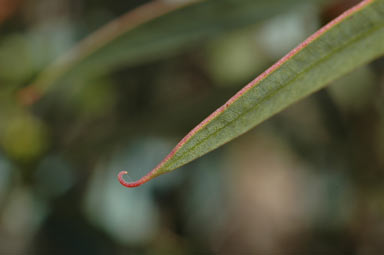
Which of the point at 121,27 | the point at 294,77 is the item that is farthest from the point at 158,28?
the point at 294,77

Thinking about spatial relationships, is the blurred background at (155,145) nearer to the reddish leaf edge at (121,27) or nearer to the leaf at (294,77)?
the reddish leaf edge at (121,27)

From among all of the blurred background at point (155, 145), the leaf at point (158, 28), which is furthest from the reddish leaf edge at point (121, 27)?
the blurred background at point (155, 145)

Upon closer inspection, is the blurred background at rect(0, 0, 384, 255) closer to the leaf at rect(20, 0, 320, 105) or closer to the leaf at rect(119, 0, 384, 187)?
the leaf at rect(20, 0, 320, 105)

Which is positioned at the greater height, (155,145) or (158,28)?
(158,28)

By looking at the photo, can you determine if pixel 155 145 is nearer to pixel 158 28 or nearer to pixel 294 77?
pixel 158 28

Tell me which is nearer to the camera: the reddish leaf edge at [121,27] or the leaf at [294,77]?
the leaf at [294,77]

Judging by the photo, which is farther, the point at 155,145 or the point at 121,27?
the point at 155,145
